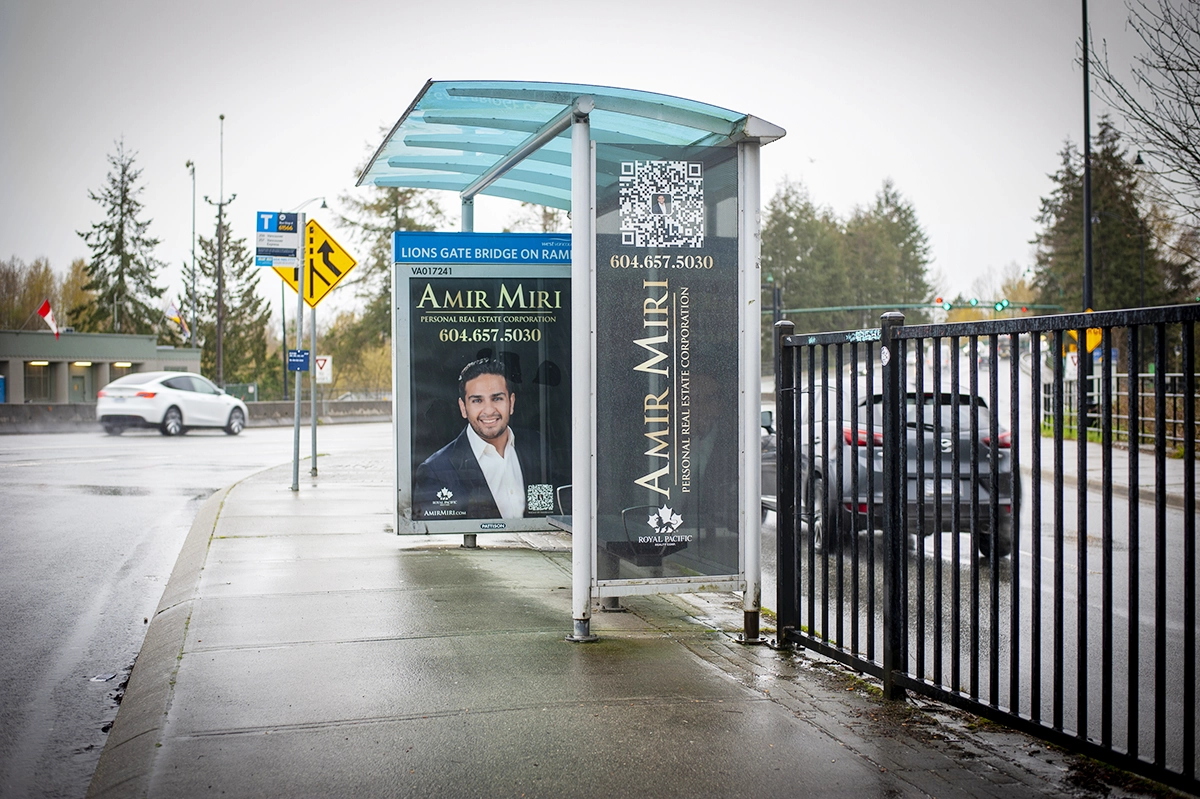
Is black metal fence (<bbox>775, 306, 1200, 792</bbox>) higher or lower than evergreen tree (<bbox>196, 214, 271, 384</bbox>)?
lower

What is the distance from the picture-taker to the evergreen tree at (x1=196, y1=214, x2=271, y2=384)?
72062 mm

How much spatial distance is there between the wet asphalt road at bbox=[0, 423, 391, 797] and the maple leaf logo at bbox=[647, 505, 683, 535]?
2.93 metres

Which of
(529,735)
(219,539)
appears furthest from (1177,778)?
(219,539)

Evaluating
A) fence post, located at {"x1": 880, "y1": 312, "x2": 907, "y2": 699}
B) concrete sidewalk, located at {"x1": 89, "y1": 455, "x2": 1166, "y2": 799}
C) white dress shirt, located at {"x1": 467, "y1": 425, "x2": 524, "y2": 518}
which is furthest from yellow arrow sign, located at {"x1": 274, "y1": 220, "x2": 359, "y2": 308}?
fence post, located at {"x1": 880, "y1": 312, "x2": 907, "y2": 699}

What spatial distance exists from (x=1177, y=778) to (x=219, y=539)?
780 centimetres

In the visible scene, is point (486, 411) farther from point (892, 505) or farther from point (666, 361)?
point (892, 505)

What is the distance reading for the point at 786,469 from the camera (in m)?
5.71

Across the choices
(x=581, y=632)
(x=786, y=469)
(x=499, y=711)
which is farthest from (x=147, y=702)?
(x=786, y=469)

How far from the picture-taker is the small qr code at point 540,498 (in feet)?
27.7

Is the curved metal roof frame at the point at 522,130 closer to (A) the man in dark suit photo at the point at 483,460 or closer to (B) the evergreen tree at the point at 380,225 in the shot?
(A) the man in dark suit photo at the point at 483,460

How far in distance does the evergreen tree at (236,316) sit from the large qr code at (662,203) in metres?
68.7

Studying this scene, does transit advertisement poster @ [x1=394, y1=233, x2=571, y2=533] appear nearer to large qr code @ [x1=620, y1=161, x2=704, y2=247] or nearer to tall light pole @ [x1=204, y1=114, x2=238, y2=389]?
large qr code @ [x1=620, y1=161, x2=704, y2=247]

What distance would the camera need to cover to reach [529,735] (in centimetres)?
430

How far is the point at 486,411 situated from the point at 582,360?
280 cm
